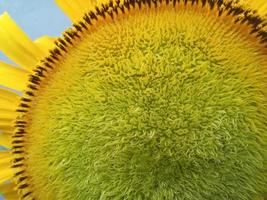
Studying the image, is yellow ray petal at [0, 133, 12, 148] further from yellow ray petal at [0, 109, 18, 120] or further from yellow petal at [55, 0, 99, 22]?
yellow petal at [55, 0, 99, 22]

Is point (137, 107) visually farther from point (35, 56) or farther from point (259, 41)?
point (35, 56)

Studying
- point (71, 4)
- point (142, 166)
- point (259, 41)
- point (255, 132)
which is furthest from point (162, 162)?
point (71, 4)

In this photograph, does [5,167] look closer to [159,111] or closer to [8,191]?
[8,191]

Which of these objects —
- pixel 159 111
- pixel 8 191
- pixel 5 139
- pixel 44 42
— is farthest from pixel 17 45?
pixel 159 111

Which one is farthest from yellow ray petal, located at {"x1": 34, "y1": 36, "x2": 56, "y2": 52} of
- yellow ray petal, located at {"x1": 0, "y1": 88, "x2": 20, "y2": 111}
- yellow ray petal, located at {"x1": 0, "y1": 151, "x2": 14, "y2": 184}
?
yellow ray petal, located at {"x1": 0, "y1": 151, "x2": 14, "y2": 184}

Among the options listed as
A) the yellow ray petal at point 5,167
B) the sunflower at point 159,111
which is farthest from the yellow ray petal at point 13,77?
the sunflower at point 159,111

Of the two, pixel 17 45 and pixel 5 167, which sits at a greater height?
pixel 17 45
